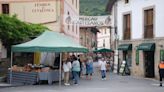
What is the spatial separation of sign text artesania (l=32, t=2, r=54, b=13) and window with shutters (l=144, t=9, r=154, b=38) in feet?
25.1

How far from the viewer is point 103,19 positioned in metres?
35.2

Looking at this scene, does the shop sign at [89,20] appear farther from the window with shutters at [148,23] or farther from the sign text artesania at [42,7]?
the window with shutters at [148,23]

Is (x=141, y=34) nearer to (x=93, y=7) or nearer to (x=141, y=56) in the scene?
(x=141, y=56)

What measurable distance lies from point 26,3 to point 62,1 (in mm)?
3010

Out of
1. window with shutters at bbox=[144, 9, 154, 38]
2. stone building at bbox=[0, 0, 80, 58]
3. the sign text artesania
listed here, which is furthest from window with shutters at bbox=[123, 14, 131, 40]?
the sign text artesania

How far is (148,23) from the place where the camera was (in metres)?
33.9

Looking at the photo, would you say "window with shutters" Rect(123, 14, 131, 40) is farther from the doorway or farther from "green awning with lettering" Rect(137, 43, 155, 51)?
"green awning with lettering" Rect(137, 43, 155, 51)

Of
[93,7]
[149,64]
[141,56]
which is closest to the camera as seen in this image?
[149,64]

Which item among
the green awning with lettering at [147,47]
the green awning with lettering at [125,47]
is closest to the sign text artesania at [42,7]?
the green awning with lettering at [125,47]

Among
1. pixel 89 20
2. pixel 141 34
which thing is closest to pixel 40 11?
pixel 89 20

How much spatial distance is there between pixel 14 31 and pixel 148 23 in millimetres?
10214

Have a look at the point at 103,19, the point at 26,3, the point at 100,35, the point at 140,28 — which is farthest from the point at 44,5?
the point at 100,35

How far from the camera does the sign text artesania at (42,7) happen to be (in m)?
36.5

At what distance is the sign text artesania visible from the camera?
3650cm
